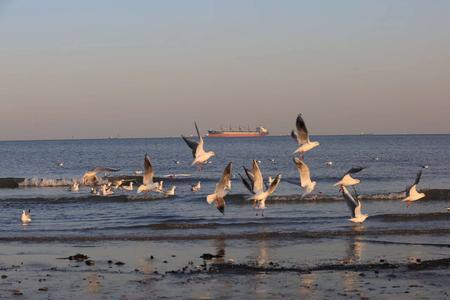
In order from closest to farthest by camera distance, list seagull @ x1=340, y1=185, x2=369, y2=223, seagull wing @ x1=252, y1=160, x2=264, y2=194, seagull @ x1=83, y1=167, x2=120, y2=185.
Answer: seagull wing @ x1=252, y1=160, x2=264, y2=194 < seagull @ x1=340, y1=185, x2=369, y2=223 < seagull @ x1=83, y1=167, x2=120, y2=185

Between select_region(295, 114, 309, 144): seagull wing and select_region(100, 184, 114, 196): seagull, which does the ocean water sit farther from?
select_region(295, 114, 309, 144): seagull wing

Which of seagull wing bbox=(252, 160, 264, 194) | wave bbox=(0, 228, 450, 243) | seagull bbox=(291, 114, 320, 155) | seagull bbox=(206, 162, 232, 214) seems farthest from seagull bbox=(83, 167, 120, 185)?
seagull bbox=(291, 114, 320, 155)

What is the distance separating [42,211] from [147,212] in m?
4.25

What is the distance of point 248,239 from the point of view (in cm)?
2222

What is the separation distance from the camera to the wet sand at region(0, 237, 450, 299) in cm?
1416

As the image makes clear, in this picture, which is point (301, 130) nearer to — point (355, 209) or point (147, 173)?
point (355, 209)

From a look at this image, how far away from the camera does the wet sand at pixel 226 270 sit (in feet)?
46.4

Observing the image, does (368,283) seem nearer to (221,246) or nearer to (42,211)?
(221,246)

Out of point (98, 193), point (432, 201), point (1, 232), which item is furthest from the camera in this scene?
point (98, 193)

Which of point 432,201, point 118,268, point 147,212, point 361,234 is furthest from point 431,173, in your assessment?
point 118,268

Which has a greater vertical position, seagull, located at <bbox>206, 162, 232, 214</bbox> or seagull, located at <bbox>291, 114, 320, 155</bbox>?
seagull, located at <bbox>291, 114, 320, 155</bbox>

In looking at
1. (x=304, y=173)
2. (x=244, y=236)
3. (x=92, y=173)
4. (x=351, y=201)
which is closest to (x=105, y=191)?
(x=92, y=173)

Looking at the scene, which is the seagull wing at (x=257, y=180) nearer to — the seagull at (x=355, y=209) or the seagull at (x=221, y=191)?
the seagull at (x=221, y=191)

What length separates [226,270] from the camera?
A: 16.5m
